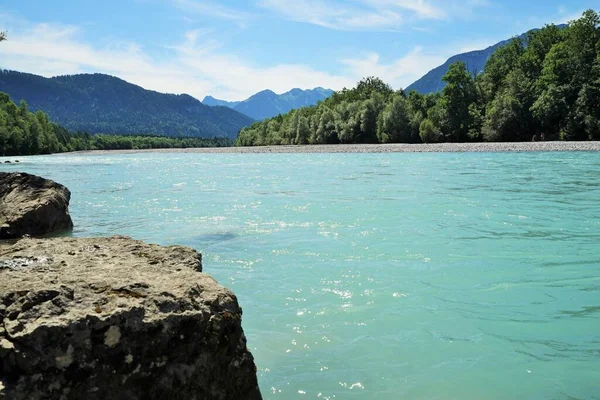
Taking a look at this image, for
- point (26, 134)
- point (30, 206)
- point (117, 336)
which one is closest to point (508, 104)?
point (30, 206)

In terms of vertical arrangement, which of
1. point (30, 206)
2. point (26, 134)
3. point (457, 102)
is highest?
point (457, 102)

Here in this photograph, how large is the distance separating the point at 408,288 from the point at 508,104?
72936 millimetres

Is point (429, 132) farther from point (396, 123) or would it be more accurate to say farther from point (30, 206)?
point (30, 206)

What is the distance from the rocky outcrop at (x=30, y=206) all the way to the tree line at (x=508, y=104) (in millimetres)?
67366

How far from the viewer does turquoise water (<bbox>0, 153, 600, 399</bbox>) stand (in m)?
4.57

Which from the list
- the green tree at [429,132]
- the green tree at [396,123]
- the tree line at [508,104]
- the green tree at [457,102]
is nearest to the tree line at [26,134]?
the tree line at [508,104]

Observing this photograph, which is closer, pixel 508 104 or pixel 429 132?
pixel 508 104

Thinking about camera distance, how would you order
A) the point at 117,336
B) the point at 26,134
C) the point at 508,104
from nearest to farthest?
the point at 117,336
the point at 508,104
the point at 26,134

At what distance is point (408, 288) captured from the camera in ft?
23.7

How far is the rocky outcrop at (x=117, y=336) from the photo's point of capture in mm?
2631

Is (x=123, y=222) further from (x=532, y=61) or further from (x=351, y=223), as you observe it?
(x=532, y=61)

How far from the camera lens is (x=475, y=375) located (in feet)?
15.0

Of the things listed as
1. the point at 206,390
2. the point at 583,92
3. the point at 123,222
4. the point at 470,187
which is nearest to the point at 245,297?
the point at 206,390

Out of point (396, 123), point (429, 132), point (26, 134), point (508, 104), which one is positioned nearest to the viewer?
point (508, 104)
